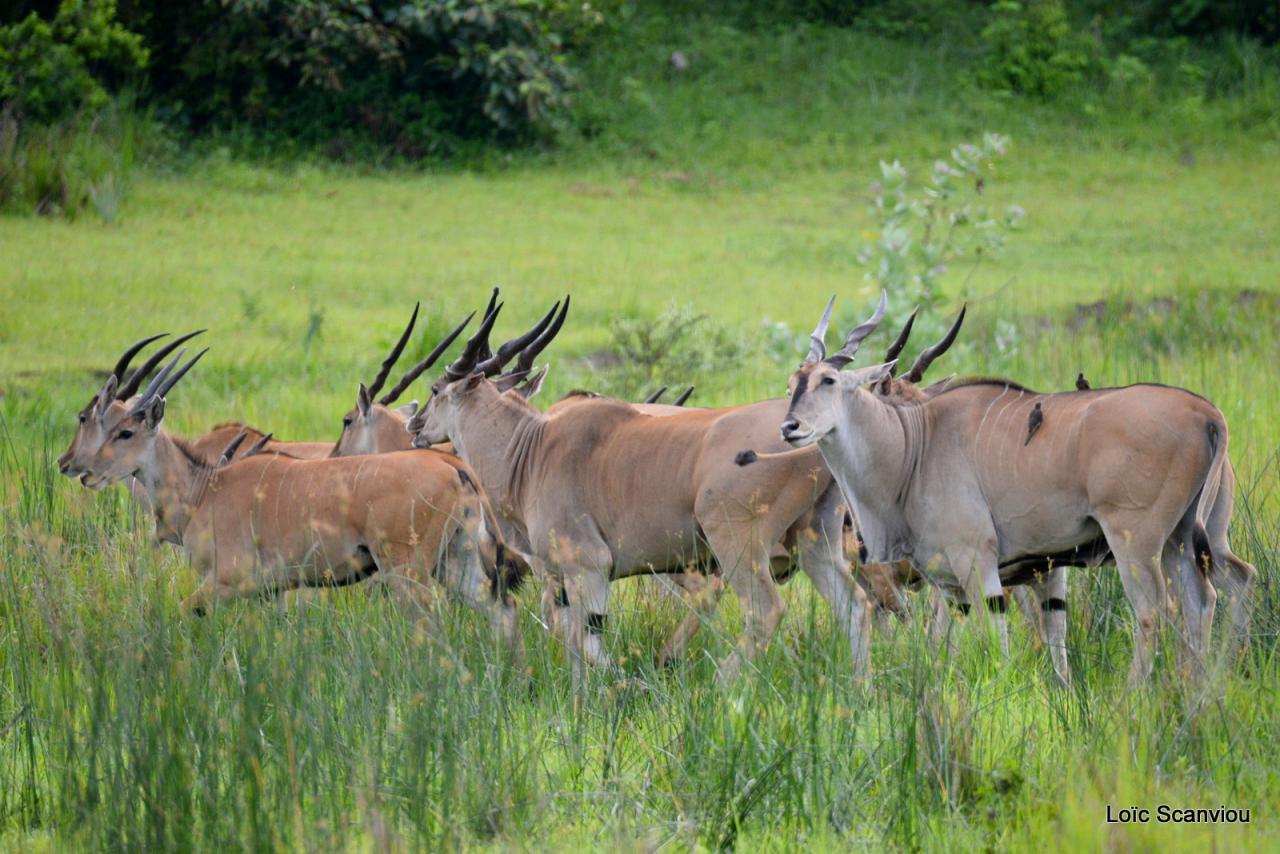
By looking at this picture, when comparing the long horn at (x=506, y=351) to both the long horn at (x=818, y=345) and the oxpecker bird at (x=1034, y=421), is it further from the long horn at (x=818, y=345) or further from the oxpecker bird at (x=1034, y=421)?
the oxpecker bird at (x=1034, y=421)

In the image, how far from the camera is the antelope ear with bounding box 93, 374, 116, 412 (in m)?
6.96

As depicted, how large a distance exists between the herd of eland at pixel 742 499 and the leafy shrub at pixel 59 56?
828 cm

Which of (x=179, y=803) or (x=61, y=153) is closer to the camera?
(x=179, y=803)

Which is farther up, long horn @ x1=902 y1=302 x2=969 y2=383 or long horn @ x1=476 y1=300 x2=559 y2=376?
long horn @ x1=902 y1=302 x2=969 y2=383

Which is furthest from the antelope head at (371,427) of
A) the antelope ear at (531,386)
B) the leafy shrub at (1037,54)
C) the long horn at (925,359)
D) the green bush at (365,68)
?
the leafy shrub at (1037,54)

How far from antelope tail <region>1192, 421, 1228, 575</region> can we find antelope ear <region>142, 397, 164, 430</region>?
4007 millimetres

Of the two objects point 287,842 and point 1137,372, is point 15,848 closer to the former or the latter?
point 287,842

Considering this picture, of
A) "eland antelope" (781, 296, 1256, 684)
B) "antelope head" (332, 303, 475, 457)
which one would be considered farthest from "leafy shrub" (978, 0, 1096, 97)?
"eland antelope" (781, 296, 1256, 684)

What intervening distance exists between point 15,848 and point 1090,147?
582 inches

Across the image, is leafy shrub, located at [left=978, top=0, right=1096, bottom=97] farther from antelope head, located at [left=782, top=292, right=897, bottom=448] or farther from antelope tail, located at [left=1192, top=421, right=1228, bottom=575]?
antelope tail, located at [left=1192, top=421, right=1228, bottom=575]

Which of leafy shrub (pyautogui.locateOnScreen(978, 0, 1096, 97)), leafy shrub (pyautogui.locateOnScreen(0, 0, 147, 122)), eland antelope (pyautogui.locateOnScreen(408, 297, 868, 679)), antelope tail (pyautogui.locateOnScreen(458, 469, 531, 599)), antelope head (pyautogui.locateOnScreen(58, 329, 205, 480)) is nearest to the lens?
eland antelope (pyautogui.locateOnScreen(408, 297, 868, 679))

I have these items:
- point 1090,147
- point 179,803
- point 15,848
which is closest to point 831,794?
point 179,803

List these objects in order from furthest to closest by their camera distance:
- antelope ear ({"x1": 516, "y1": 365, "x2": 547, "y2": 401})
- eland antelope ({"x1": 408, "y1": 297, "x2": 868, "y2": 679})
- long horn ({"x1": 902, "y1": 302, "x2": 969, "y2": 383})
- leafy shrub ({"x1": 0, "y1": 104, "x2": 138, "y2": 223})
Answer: leafy shrub ({"x1": 0, "y1": 104, "x2": 138, "y2": 223}), antelope ear ({"x1": 516, "y1": 365, "x2": 547, "y2": 401}), long horn ({"x1": 902, "y1": 302, "x2": 969, "y2": 383}), eland antelope ({"x1": 408, "y1": 297, "x2": 868, "y2": 679})

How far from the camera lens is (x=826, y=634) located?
538 cm
